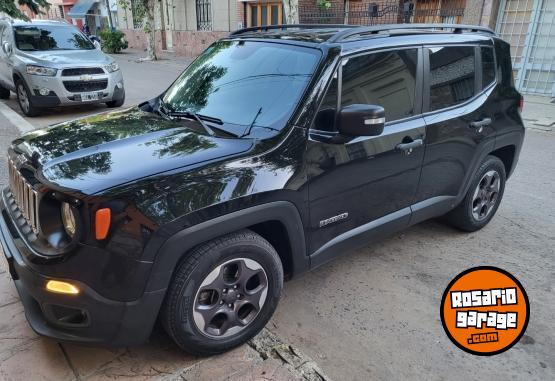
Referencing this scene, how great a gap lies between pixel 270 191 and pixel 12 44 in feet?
28.5

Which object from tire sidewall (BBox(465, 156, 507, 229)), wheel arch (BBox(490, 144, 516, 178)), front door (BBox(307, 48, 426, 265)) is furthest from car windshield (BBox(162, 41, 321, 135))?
wheel arch (BBox(490, 144, 516, 178))

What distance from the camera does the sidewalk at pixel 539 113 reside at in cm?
884

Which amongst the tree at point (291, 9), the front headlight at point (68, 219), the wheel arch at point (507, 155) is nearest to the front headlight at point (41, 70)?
the tree at point (291, 9)

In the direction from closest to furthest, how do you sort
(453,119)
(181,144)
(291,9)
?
(181,144)
(453,119)
(291,9)

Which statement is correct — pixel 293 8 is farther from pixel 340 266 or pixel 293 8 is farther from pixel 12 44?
pixel 340 266

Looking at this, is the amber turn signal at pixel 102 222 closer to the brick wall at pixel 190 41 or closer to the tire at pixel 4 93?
the tire at pixel 4 93

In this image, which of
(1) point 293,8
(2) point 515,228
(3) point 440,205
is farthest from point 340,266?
(1) point 293,8

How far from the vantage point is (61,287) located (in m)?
2.08

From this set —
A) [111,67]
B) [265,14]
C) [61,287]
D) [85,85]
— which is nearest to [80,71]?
[85,85]

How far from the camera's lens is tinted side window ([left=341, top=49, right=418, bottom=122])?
284cm

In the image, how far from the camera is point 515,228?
429 cm

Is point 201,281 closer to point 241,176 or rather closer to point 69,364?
point 241,176

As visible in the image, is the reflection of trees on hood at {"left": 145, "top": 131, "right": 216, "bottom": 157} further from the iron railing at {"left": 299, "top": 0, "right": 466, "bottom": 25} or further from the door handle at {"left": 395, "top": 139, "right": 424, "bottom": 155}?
the iron railing at {"left": 299, "top": 0, "right": 466, "bottom": 25}

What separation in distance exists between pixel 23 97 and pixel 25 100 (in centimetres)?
10
